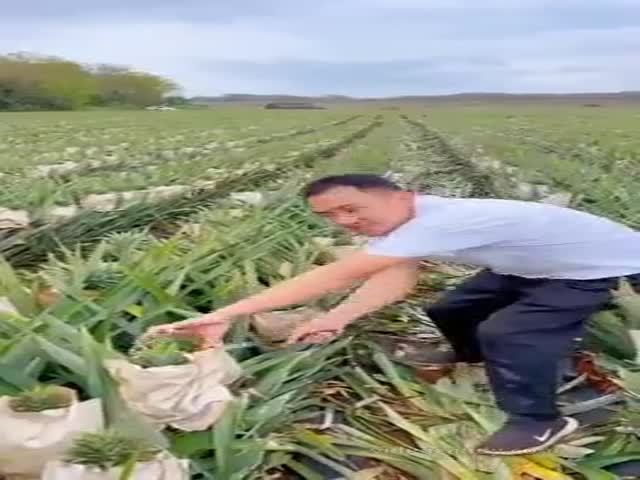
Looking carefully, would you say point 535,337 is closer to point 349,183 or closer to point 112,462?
point 349,183

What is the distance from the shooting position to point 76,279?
11.3ft

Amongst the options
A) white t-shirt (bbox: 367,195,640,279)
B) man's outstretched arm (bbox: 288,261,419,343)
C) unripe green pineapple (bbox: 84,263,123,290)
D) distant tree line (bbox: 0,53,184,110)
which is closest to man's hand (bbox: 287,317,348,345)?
man's outstretched arm (bbox: 288,261,419,343)

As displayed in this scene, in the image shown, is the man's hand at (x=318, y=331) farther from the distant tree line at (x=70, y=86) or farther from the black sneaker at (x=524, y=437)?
the distant tree line at (x=70, y=86)

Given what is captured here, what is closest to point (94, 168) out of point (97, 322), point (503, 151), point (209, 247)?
point (503, 151)

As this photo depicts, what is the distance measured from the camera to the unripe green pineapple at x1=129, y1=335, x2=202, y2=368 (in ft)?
8.19

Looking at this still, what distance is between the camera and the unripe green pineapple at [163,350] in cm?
250

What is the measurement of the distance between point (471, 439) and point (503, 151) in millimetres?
10241

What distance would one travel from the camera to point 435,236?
2.59 metres

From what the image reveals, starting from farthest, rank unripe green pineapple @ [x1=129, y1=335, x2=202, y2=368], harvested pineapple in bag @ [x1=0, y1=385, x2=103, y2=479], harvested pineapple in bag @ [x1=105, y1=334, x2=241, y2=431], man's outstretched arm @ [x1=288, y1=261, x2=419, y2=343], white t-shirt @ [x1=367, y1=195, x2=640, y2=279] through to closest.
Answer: man's outstretched arm @ [x1=288, y1=261, x2=419, y2=343] < white t-shirt @ [x1=367, y1=195, x2=640, y2=279] < unripe green pineapple @ [x1=129, y1=335, x2=202, y2=368] < harvested pineapple in bag @ [x1=105, y1=334, x2=241, y2=431] < harvested pineapple in bag @ [x1=0, y1=385, x2=103, y2=479]

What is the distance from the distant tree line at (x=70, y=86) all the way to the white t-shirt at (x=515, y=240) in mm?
48348

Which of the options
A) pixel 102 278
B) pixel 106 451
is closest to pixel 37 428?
pixel 106 451

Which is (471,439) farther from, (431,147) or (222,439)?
(431,147)

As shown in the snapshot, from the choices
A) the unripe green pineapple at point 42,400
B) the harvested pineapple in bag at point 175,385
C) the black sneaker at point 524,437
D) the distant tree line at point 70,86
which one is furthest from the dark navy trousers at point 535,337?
the distant tree line at point 70,86

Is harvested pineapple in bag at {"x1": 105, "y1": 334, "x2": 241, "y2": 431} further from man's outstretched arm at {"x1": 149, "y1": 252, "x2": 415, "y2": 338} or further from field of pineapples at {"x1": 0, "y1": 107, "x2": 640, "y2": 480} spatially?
man's outstretched arm at {"x1": 149, "y1": 252, "x2": 415, "y2": 338}
